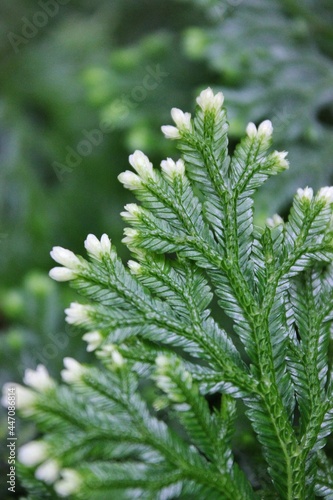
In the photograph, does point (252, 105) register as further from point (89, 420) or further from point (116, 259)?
point (89, 420)

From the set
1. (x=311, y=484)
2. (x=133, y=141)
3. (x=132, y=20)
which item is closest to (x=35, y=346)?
(x=133, y=141)

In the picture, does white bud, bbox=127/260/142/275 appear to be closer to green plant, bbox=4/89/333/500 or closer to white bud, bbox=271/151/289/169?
green plant, bbox=4/89/333/500

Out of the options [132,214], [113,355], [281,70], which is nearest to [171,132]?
[132,214]

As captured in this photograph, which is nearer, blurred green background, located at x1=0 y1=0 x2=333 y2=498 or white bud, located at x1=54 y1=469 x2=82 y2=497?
white bud, located at x1=54 y1=469 x2=82 y2=497

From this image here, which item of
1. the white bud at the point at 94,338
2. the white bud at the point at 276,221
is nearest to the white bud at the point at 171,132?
the white bud at the point at 276,221

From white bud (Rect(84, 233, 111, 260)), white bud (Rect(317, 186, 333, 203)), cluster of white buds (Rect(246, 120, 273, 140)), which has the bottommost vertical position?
white bud (Rect(84, 233, 111, 260))

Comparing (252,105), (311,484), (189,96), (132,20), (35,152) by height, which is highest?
(132,20)

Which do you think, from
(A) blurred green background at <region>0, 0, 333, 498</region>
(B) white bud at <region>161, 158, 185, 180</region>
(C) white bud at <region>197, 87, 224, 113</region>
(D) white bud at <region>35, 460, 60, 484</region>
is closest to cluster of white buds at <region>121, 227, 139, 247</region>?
(B) white bud at <region>161, 158, 185, 180</region>
